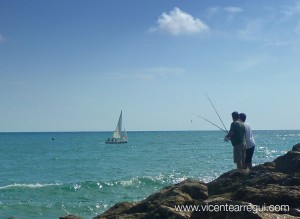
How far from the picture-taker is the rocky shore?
230 inches

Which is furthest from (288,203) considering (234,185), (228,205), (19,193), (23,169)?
(23,169)

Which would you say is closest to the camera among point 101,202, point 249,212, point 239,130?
point 249,212

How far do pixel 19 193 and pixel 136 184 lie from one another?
21.1ft

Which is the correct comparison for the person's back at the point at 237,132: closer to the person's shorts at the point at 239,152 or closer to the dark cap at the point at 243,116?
the person's shorts at the point at 239,152

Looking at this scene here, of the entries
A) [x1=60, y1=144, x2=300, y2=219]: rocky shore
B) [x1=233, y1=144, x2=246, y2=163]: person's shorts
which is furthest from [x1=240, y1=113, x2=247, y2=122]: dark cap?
[x1=60, y1=144, x2=300, y2=219]: rocky shore

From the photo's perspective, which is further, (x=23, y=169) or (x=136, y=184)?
(x=23, y=169)

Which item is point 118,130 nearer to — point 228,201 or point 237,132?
point 237,132

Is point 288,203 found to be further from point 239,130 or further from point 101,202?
point 101,202

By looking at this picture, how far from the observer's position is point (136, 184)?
25031 millimetres

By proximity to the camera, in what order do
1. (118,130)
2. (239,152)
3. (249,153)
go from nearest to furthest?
(239,152), (249,153), (118,130)

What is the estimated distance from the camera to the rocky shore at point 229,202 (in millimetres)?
5840

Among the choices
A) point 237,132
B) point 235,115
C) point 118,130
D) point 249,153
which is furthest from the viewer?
point 118,130

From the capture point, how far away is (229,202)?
585 centimetres

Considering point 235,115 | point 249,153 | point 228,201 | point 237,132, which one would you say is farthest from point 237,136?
point 228,201
